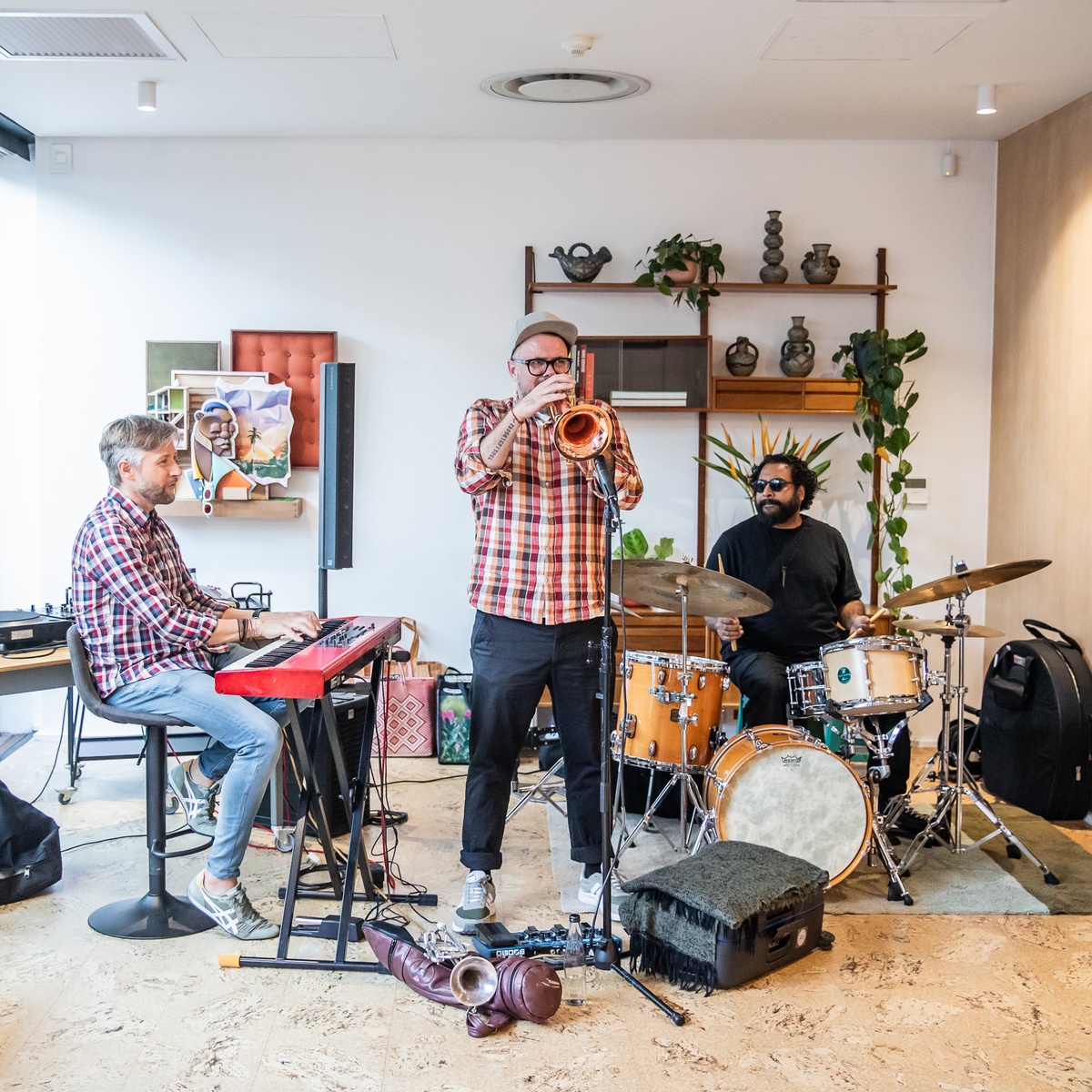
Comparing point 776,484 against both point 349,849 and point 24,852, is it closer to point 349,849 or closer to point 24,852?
point 349,849

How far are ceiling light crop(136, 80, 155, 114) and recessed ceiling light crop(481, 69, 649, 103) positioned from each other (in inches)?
50.4

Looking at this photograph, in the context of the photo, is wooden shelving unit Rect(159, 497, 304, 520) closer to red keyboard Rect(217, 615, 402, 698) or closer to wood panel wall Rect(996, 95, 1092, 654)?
red keyboard Rect(217, 615, 402, 698)

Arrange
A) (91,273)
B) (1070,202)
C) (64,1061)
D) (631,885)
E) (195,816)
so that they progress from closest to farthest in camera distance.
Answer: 1. (64,1061)
2. (631,885)
3. (195,816)
4. (1070,202)
5. (91,273)

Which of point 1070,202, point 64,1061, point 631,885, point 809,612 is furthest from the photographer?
point 1070,202

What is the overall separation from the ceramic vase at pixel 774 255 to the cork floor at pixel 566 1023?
9.47ft

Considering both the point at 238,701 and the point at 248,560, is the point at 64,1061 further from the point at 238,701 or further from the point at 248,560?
the point at 248,560

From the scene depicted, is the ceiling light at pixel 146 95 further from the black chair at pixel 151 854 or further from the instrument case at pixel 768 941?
the instrument case at pixel 768 941

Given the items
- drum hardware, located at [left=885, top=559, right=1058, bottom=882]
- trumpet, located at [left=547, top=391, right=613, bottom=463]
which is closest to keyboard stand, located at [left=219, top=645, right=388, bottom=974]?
trumpet, located at [left=547, top=391, right=613, bottom=463]

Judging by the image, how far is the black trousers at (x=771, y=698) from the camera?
149 inches

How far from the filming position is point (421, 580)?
527 centimetres

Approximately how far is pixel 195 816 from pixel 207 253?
2.66 metres

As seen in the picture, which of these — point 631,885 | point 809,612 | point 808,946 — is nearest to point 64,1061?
point 631,885

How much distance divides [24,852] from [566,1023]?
176cm

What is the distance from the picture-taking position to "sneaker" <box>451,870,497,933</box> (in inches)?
121
